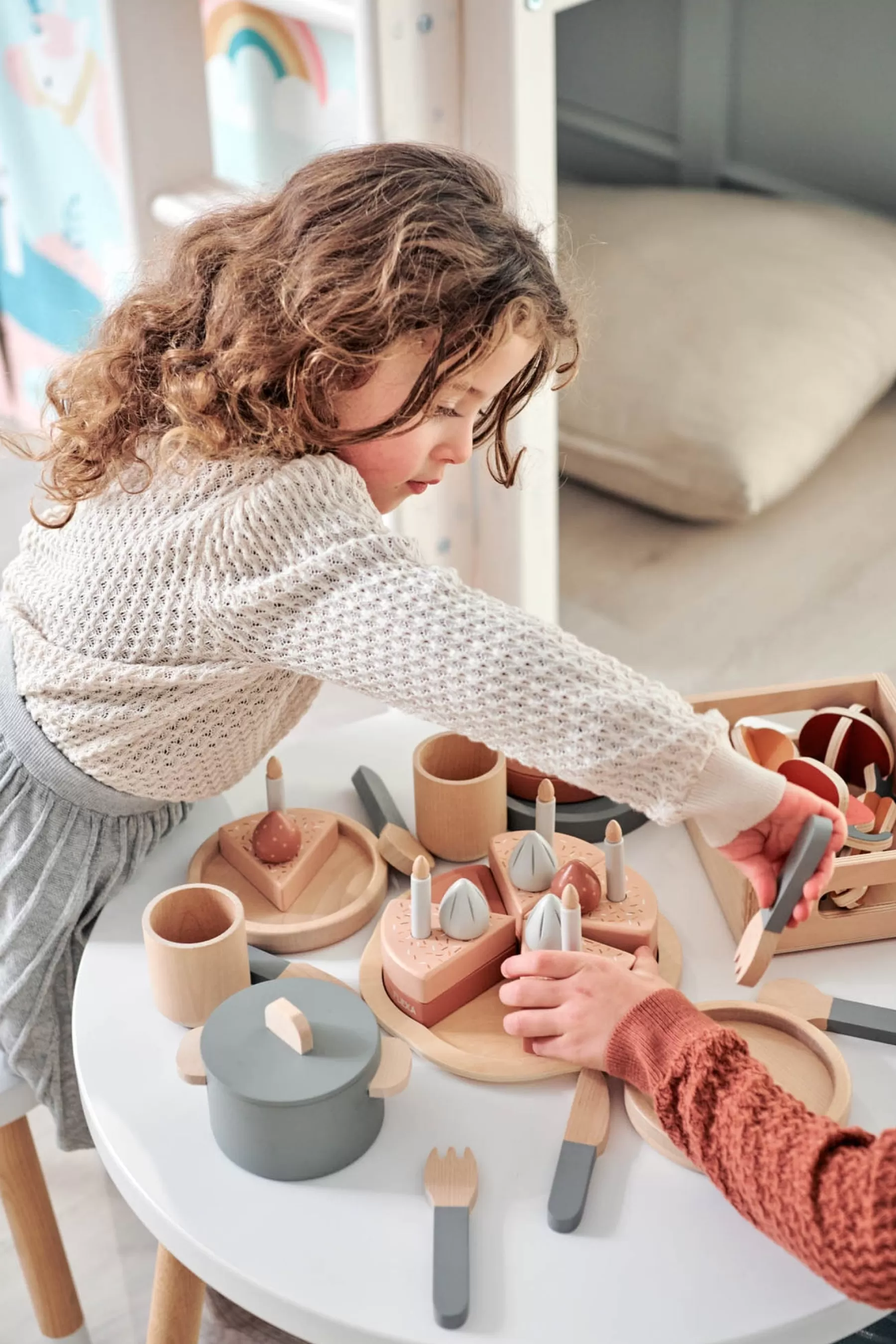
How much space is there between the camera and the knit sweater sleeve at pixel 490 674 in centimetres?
73

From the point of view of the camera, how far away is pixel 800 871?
0.73 metres

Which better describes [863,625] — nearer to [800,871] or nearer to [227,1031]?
[800,871]

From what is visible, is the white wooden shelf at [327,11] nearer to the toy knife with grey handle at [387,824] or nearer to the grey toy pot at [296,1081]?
the toy knife with grey handle at [387,824]

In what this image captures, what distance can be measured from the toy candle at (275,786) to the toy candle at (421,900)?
16 centimetres

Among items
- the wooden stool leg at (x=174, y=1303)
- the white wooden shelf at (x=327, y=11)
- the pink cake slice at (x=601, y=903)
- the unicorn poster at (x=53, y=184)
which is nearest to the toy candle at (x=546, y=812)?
the pink cake slice at (x=601, y=903)

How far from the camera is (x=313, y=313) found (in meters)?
0.79

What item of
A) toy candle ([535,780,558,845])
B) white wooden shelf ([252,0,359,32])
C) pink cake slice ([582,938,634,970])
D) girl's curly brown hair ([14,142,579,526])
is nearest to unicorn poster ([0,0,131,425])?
white wooden shelf ([252,0,359,32])

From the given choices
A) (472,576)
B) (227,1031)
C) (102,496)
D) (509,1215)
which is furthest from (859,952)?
(472,576)

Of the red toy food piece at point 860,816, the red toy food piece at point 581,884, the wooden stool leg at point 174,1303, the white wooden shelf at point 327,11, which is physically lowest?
the wooden stool leg at point 174,1303

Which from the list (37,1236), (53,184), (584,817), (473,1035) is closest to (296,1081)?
(473,1035)

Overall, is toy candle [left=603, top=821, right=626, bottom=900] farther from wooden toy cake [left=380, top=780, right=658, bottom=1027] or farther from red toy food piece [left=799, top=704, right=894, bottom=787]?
red toy food piece [left=799, top=704, right=894, bottom=787]

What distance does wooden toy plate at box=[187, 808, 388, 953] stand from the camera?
0.85 m

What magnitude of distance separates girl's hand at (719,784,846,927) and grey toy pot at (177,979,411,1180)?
22 cm

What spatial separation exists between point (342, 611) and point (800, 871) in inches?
11.3
